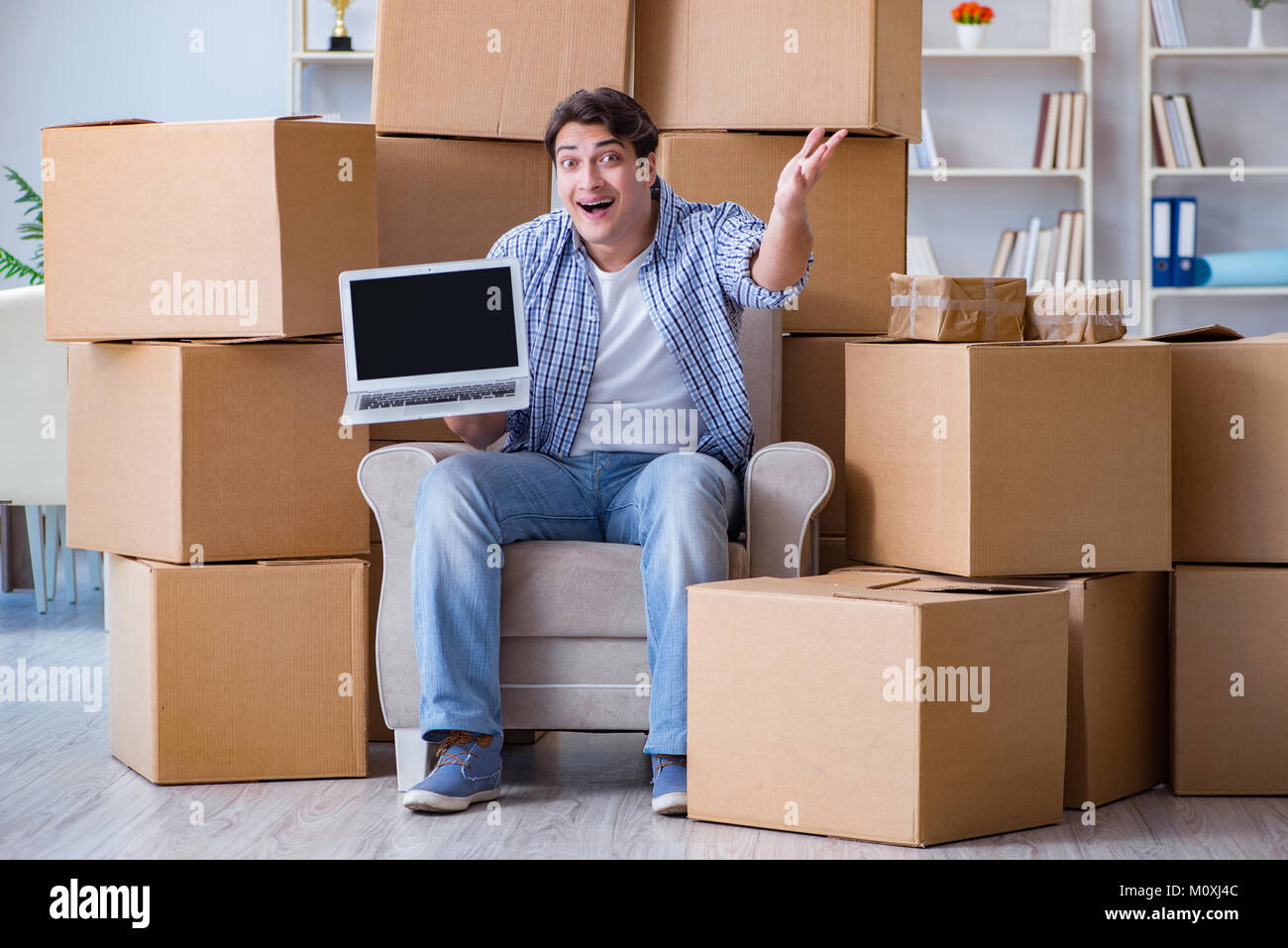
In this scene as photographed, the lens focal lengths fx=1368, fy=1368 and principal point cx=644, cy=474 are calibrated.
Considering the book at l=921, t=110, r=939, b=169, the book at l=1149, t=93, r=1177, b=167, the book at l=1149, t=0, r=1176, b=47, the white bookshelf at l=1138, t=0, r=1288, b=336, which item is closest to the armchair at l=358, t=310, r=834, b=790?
the book at l=921, t=110, r=939, b=169

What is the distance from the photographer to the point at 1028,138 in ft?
13.1

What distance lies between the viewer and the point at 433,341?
6.37 feet

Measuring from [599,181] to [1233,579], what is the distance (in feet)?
3.45

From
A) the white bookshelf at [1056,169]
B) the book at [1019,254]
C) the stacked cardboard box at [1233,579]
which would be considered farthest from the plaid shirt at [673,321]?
the book at [1019,254]

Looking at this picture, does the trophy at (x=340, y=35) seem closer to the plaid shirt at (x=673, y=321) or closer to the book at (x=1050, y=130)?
the book at (x=1050, y=130)

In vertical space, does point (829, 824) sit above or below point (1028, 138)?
below

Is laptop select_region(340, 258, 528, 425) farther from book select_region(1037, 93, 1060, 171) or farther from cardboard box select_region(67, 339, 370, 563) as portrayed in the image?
book select_region(1037, 93, 1060, 171)

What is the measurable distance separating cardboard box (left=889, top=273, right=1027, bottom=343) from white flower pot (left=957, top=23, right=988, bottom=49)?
7.18 ft

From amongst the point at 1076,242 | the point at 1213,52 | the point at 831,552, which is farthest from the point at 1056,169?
the point at 831,552

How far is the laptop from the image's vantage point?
74.9 inches

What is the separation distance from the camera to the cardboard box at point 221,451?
1.88 metres

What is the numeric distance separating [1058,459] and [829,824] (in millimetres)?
559
